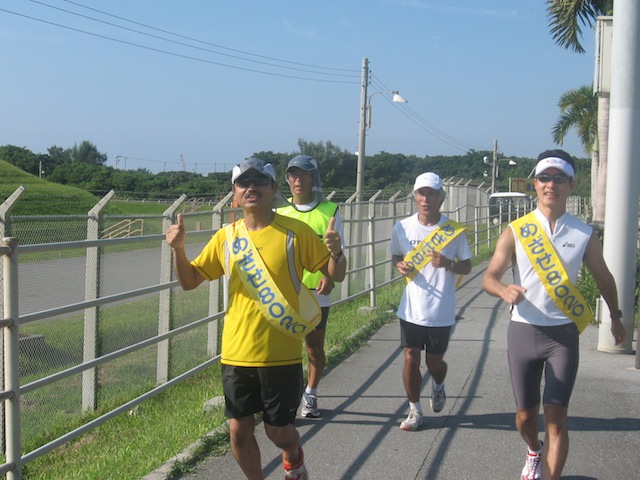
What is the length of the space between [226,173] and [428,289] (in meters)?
32.6

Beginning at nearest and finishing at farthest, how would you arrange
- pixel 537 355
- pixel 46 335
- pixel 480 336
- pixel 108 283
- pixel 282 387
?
pixel 282 387 → pixel 537 355 → pixel 46 335 → pixel 108 283 → pixel 480 336

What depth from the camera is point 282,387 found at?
411 centimetres

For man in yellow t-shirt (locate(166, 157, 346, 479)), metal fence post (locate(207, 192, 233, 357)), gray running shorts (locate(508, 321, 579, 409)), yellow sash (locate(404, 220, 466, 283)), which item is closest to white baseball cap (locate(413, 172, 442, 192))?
yellow sash (locate(404, 220, 466, 283))

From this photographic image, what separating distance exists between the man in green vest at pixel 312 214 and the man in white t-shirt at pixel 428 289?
0.60m

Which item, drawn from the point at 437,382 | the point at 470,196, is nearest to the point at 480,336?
the point at 437,382

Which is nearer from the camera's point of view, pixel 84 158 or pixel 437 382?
pixel 437 382

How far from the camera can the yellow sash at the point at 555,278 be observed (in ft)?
14.9

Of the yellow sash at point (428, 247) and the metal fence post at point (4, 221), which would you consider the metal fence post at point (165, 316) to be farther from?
the yellow sash at point (428, 247)

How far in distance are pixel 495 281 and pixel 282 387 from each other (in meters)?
1.40

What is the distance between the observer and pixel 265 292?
407 centimetres

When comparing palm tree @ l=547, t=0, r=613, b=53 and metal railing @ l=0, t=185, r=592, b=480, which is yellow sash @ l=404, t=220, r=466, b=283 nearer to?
metal railing @ l=0, t=185, r=592, b=480

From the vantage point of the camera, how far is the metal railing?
451 centimetres

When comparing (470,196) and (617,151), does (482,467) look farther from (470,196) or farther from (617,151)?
(470,196)

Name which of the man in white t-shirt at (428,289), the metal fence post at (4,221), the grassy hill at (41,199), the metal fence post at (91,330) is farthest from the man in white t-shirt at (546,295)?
the grassy hill at (41,199)
